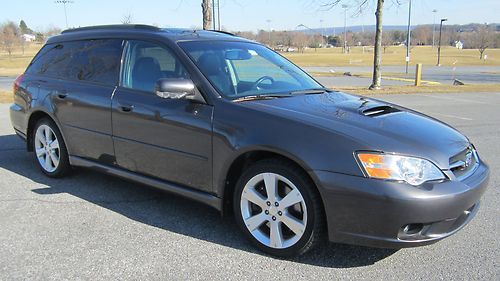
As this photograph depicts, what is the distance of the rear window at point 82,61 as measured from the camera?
14.9 ft

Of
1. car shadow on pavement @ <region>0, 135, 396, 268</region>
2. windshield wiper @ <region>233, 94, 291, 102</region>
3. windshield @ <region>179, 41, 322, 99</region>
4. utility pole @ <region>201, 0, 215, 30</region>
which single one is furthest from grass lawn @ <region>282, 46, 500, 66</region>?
windshield wiper @ <region>233, 94, 291, 102</region>

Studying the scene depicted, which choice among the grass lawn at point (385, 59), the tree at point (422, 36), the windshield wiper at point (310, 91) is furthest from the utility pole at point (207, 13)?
the tree at point (422, 36)

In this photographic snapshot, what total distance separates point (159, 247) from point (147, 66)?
1.70 metres

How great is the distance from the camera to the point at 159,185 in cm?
406

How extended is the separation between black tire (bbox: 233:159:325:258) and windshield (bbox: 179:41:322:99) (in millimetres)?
713

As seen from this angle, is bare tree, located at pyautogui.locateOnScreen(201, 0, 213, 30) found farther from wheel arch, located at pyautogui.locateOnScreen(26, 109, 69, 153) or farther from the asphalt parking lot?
the asphalt parking lot

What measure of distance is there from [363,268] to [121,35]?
3.13 m

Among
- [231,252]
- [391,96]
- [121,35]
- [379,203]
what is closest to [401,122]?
[379,203]

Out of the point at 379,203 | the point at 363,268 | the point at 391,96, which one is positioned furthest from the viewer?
the point at 391,96

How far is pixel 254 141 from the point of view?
333cm

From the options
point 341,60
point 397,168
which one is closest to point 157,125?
point 397,168

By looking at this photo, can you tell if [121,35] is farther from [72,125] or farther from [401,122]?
[401,122]

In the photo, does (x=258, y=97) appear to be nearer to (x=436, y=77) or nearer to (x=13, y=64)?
(x=436, y=77)

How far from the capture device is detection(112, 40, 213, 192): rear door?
3699 millimetres
